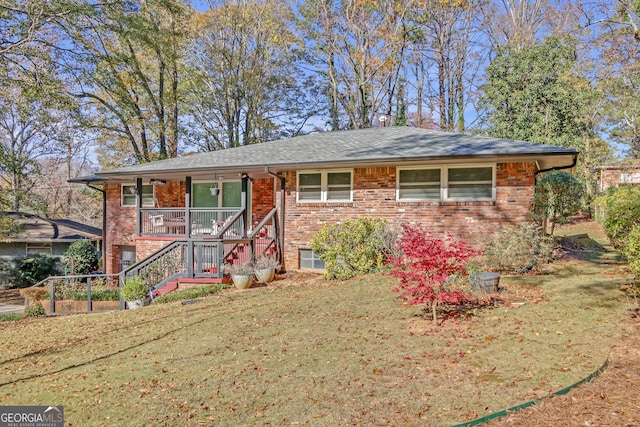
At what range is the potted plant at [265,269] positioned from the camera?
36.3 ft

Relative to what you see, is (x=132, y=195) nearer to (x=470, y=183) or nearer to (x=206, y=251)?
(x=206, y=251)

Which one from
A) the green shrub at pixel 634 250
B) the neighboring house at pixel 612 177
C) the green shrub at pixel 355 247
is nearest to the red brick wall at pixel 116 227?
the green shrub at pixel 355 247

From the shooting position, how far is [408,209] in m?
11.1

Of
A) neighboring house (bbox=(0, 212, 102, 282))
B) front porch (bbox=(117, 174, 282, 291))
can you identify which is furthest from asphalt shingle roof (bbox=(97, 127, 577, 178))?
neighboring house (bbox=(0, 212, 102, 282))

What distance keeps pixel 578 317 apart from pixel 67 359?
7.56m

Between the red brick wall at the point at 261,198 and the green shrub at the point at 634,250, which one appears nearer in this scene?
the green shrub at the point at 634,250

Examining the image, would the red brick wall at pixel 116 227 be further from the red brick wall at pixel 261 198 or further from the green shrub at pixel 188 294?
the green shrub at pixel 188 294

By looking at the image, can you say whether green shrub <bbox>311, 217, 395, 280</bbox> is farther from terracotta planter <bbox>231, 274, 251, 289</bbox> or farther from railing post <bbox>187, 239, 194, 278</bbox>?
railing post <bbox>187, 239, 194, 278</bbox>

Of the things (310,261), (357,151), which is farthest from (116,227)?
(357,151)

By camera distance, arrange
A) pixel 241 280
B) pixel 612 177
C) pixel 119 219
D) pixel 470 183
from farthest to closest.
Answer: pixel 612 177
pixel 119 219
pixel 470 183
pixel 241 280

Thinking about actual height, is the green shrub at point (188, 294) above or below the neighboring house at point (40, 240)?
below

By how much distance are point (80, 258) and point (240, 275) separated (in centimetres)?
1131

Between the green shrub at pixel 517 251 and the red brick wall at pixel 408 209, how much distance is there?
0.90 metres

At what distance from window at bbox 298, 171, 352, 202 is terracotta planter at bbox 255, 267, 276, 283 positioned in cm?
247
